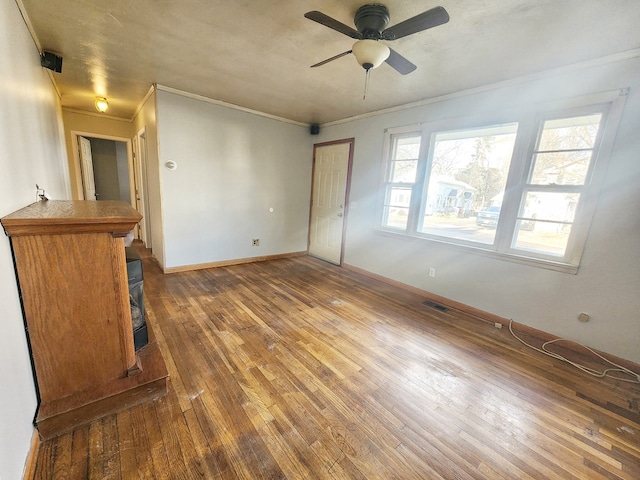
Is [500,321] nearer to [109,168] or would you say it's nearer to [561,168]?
[561,168]

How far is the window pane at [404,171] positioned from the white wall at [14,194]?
143 inches

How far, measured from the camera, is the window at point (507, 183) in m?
2.29

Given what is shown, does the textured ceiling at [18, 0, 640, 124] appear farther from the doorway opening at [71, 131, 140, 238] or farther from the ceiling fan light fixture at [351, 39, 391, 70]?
the doorway opening at [71, 131, 140, 238]

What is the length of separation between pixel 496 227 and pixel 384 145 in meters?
1.87

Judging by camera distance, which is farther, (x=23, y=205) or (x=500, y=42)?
(x=500, y=42)

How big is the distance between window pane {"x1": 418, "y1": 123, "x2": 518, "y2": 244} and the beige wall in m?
5.59

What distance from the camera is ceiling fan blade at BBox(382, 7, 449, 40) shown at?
4.48ft

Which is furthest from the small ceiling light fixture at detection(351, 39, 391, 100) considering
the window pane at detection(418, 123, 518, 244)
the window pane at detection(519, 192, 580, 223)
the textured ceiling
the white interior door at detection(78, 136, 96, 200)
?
the white interior door at detection(78, 136, 96, 200)

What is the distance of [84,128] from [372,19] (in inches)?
225

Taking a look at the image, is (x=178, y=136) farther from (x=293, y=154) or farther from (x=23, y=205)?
(x=23, y=205)

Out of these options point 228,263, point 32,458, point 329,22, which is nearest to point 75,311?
point 32,458

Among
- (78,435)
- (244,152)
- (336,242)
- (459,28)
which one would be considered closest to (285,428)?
(78,435)

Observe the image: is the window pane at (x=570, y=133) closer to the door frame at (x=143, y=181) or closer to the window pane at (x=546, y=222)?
the window pane at (x=546, y=222)

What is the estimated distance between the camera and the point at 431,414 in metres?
1.55
